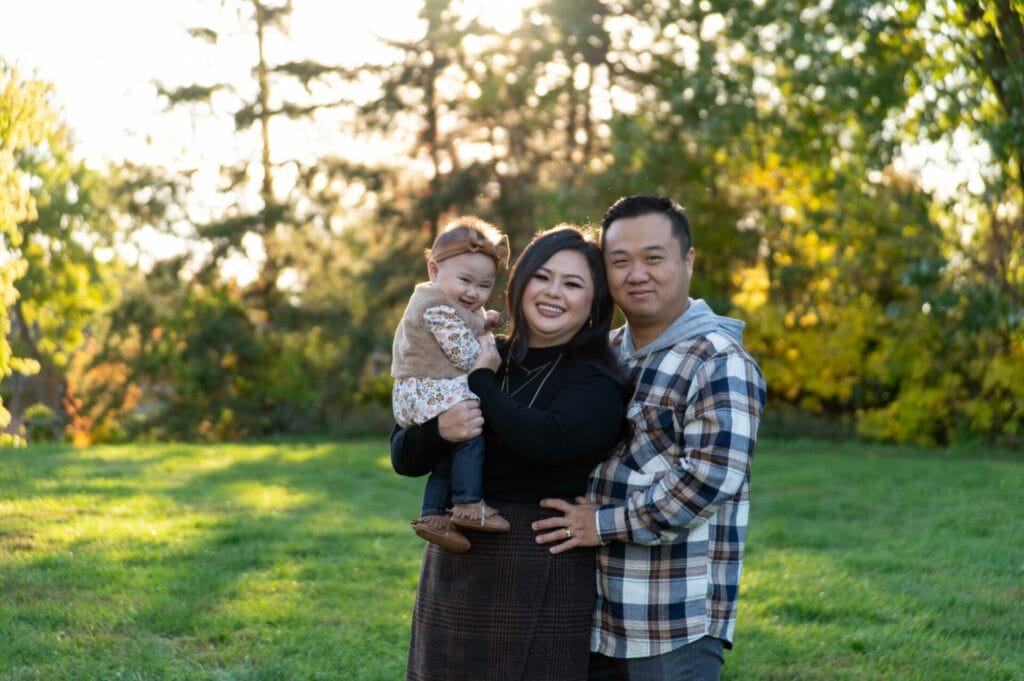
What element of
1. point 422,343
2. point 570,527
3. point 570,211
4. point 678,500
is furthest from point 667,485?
point 570,211

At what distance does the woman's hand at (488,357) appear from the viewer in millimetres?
3020

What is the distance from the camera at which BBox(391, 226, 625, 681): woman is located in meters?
2.85

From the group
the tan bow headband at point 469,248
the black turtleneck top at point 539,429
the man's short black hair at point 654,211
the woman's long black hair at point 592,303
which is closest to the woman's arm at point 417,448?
the black turtleneck top at point 539,429

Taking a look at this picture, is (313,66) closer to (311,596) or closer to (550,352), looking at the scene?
(311,596)

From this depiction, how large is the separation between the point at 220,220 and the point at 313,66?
129 inches

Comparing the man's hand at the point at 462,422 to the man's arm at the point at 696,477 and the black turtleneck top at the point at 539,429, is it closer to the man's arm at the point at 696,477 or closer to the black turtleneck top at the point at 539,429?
the black turtleneck top at the point at 539,429

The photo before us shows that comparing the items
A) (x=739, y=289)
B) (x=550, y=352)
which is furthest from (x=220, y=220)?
(x=550, y=352)

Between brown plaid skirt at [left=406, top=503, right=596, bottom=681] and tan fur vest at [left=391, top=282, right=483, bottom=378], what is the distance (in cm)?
45

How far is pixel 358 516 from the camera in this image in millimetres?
8758

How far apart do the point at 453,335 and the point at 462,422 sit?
350 mm

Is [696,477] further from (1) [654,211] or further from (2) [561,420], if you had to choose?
(1) [654,211]

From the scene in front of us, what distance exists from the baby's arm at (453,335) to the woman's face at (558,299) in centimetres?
20

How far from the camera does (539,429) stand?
2.78m

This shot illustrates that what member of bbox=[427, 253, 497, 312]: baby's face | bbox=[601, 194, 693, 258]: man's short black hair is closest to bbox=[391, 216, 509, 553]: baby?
bbox=[427, 253, 497, 312]: baby's face
